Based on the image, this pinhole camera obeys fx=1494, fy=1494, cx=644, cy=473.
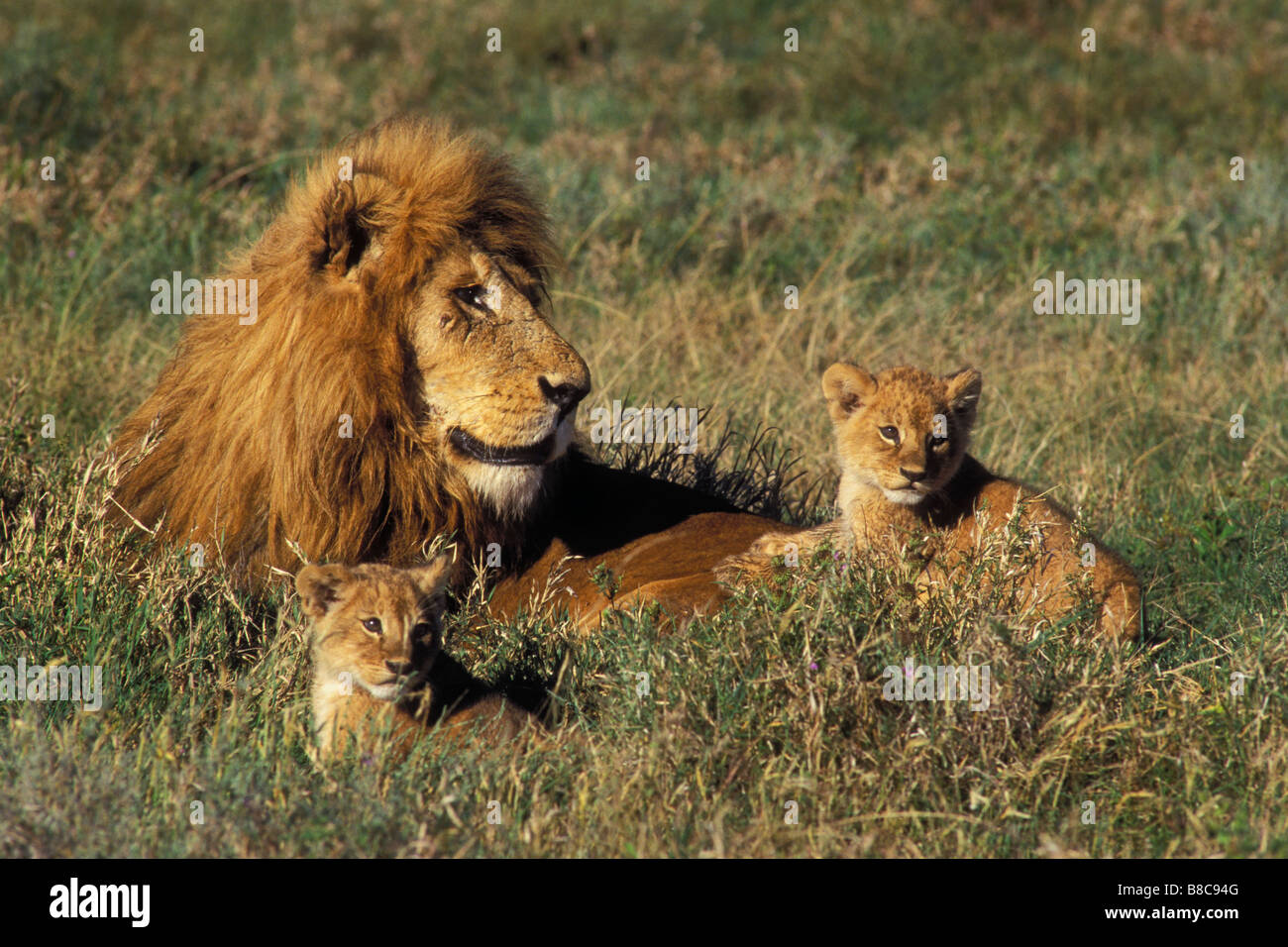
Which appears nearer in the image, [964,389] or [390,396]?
[390,396]

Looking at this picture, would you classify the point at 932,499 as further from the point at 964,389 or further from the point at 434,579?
the point at 434,579

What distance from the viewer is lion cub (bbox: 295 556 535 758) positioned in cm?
381

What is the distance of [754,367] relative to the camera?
798cm

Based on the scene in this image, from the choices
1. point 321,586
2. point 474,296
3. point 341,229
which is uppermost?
point 341,229

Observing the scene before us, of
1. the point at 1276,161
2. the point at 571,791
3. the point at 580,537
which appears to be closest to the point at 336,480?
the point at 580,537

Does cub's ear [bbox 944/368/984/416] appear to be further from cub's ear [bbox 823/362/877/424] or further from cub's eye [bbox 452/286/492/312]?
cub's eye [bbox 452/286/492/312]

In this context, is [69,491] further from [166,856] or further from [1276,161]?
[1276,161]

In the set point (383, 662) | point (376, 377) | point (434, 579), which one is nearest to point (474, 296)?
point (376, 377)

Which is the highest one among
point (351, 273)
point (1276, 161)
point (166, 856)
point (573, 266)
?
point (1276, 161)

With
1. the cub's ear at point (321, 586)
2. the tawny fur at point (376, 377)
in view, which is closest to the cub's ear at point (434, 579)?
the cub's ear at point (321, 586)

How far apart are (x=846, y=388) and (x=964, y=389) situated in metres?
0.38

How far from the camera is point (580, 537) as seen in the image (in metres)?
5.09

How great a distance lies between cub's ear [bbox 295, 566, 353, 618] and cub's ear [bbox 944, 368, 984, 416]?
2012 millimetres

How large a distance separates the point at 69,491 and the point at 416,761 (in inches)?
86.3
